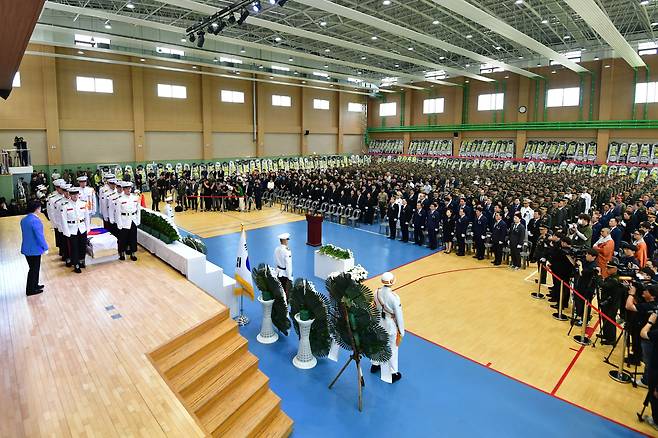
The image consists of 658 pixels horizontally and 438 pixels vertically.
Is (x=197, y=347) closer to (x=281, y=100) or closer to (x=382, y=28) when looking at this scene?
(x=382, y=28)

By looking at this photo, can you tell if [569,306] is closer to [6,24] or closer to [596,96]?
[6,24]

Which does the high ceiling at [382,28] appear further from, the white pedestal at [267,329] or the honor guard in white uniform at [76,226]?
the white pedestal at [267,329]

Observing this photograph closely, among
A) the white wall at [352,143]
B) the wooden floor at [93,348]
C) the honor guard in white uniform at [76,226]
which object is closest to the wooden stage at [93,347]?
the wooden floor at [93,348]

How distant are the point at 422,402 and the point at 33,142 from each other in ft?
80.8

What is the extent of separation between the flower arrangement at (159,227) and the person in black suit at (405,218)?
307 inches

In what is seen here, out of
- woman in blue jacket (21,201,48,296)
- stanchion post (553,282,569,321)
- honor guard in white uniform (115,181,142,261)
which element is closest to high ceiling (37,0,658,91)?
honor guard in white uniform (115,181,142,261)

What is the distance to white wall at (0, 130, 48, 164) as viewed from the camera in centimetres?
2105

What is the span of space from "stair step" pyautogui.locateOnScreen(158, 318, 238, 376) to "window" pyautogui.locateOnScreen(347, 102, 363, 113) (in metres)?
35.4

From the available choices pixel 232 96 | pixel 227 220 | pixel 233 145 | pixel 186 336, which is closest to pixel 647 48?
pixel 227 220

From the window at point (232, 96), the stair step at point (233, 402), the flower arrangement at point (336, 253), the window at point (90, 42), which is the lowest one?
the stair step at point (233, 402)

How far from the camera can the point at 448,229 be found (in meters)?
12.9

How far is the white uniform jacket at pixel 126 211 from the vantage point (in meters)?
8.33

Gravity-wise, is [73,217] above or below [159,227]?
above

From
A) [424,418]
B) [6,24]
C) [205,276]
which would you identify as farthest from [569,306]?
[6,24]
